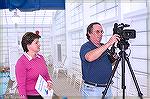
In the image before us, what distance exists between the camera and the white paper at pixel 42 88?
181 centimetres

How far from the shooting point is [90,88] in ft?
6.28

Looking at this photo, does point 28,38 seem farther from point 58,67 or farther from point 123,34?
point 58,67

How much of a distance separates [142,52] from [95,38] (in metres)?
0.94

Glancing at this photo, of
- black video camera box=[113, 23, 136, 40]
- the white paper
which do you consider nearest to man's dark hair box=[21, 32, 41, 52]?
the white paper

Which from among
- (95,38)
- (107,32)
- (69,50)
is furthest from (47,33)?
(95,38)

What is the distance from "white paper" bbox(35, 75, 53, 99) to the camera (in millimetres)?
1808

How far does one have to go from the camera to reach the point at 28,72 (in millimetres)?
1788

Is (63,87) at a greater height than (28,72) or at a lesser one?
lesser

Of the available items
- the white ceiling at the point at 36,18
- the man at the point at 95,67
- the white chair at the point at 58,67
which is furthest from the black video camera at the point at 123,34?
the white ceiling at the point at 36,18

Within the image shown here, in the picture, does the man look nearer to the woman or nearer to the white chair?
the woman

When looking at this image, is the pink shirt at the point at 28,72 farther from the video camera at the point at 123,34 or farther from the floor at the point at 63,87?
the floor at the point at 63,87

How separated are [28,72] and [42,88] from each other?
0.16m

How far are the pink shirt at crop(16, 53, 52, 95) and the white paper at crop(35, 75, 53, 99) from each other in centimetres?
2

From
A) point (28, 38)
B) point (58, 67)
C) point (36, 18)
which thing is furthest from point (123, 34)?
point (36, 18)
